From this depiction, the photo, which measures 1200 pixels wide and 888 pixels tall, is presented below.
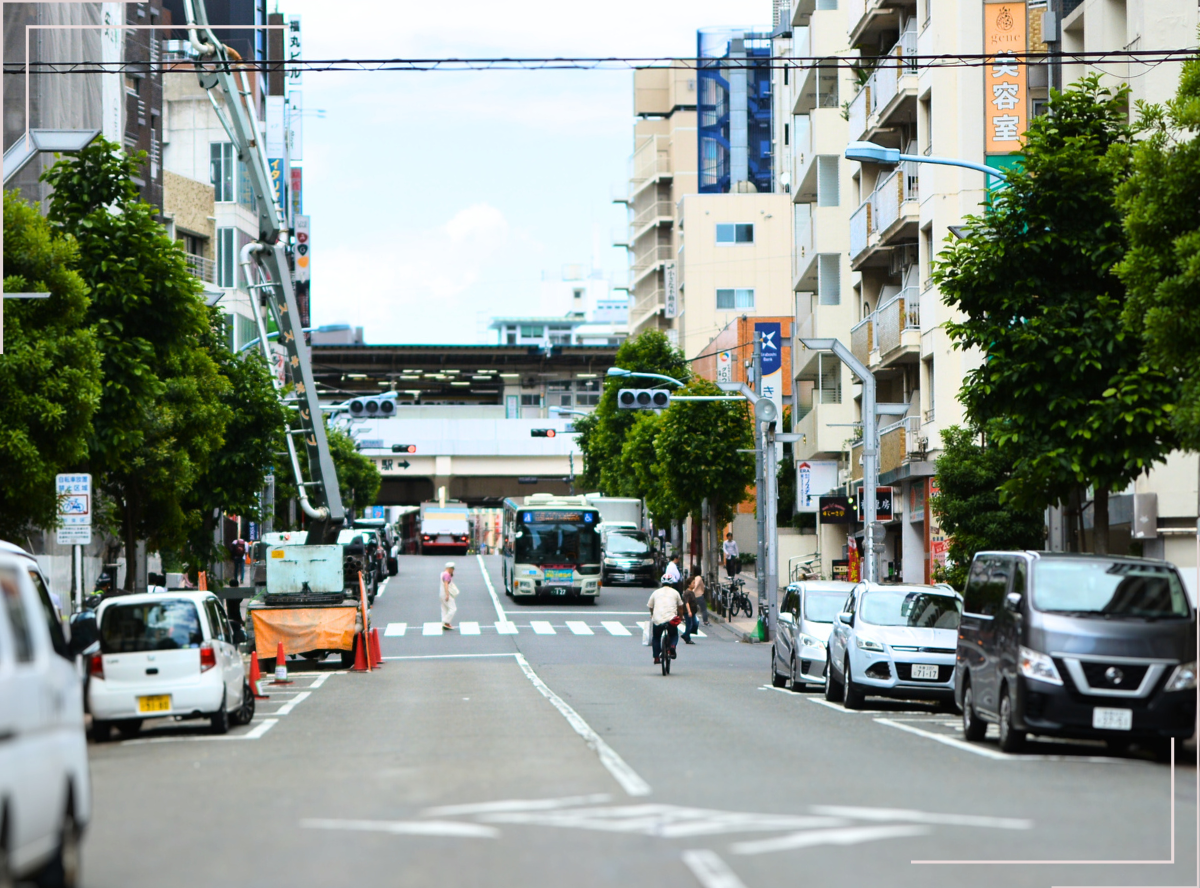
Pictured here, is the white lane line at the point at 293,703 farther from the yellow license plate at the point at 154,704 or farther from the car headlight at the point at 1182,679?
the car headlight at the point at 1182,679

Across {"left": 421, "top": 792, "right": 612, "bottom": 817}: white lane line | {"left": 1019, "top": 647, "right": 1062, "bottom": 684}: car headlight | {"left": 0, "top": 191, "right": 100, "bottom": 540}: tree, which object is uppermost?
{"left": 0, "top": 191, "right": 100, "bottom": 540}: tree

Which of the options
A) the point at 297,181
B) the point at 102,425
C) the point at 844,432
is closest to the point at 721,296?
the point at 297,181

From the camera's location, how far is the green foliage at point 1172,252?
16.7 m

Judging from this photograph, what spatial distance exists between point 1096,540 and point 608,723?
6705 millimetres

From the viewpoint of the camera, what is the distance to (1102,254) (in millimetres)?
21219

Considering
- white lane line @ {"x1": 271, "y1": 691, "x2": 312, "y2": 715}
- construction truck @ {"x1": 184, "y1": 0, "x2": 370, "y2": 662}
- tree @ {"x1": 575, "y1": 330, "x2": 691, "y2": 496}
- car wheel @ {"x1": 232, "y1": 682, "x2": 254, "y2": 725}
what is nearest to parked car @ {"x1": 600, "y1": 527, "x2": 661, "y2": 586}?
tree @ {"x1": 575, "y1": 330, "x2": 691, "y2": 496}

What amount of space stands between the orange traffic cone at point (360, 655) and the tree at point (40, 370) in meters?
10.5

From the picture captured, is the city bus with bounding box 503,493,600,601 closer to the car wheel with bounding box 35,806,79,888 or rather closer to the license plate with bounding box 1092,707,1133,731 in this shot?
the license plate with bounding box 1092,707,1133,731

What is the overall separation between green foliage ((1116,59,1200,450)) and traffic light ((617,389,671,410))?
2166 centimetres

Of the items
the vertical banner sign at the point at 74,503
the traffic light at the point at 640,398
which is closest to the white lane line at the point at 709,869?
the vertical banner sign at the point at 74,503

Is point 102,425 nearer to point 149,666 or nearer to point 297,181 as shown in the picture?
point 149,666

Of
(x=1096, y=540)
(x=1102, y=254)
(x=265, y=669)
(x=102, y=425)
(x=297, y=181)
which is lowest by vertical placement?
(x=265, y=669)

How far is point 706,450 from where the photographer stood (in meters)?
58.6

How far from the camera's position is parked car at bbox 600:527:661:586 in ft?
223
